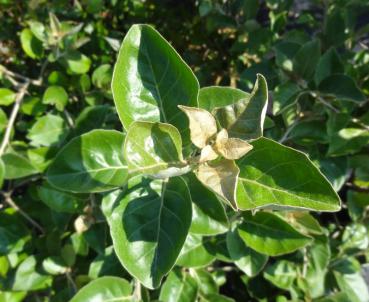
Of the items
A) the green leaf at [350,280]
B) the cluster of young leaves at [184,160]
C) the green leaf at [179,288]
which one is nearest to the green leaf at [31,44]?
the cluster of young leaves at [184,160]

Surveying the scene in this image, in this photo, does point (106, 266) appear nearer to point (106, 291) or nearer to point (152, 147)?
point (106, 291)

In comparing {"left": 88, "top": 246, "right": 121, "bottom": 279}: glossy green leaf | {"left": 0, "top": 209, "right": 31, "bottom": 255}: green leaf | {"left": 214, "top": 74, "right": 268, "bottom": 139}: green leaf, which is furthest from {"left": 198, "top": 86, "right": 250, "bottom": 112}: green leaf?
{"left": 0, "top": 209, "right": 31, "bottom": 255}: green leaf

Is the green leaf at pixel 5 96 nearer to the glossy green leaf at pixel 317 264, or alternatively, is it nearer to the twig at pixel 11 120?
the twig at pixel 11 120

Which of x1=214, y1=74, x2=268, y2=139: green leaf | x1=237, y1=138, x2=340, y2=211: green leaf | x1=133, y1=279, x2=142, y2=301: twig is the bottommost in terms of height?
x1=133, y1=279, x2=142, y2=301: twig

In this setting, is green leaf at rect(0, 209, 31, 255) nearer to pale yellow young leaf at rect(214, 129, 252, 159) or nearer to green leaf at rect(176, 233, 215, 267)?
green leaf at rect(176, 233, 215, 267)

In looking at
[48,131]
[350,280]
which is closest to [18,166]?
[48,131]
